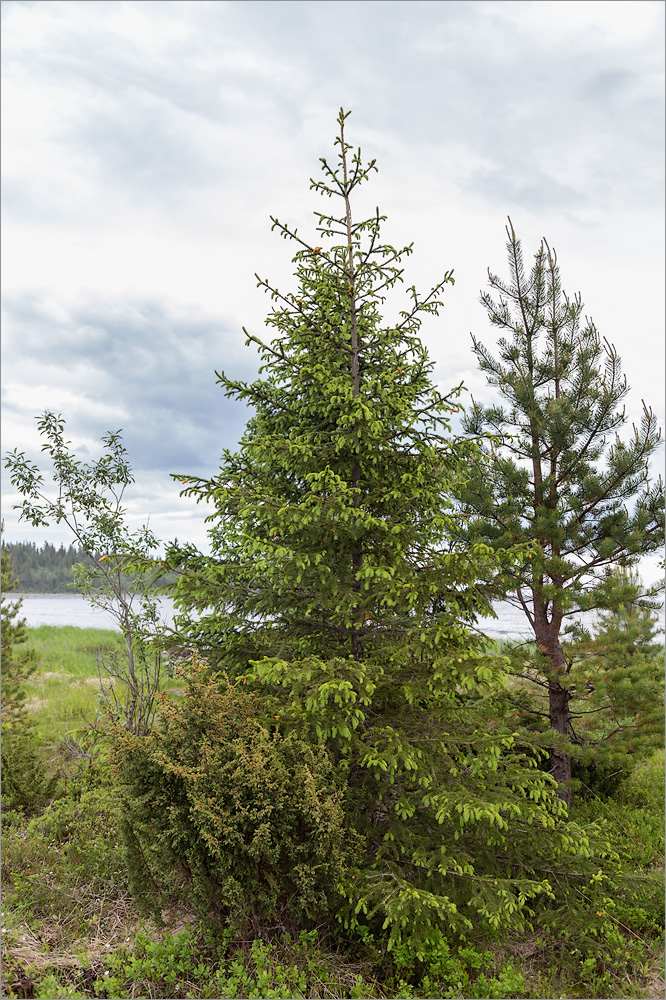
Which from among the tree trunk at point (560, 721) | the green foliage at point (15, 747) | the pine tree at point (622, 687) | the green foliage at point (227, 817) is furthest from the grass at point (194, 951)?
the pine tree at point (622, 687)

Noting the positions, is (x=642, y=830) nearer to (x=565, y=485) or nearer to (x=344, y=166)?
(x=565, y=485)

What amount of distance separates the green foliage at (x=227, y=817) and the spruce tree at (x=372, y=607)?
9.0 inches

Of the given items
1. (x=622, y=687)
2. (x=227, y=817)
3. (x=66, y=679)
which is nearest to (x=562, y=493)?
(x=622, y=687)

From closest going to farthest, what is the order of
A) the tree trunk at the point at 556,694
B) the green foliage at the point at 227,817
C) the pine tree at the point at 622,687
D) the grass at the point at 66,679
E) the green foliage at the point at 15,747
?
the green foliage at the point at 227,817 → the pine tree at the point at 622,687 → the tree trunk at the point at 556,694 → the green foliage at the point at 15,747 → the grass at the point at 66,679

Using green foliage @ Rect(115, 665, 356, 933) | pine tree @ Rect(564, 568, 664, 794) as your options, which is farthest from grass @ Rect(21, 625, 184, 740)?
pine tree @ Rect(564, 568, 664, 794)

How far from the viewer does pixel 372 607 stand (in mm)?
6473

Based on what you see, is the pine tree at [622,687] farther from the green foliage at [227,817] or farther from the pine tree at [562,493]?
the green foliage at [227,817]

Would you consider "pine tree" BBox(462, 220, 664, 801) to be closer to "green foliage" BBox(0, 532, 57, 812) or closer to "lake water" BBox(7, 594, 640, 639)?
"lake water" BBox(7, 594, 640, 639)

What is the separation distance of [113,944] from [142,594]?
4.74 m

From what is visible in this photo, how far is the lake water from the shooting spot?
32.6 ft

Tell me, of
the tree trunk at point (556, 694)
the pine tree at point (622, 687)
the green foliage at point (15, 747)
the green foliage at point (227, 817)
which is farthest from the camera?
the green foliage at point (15, 747)

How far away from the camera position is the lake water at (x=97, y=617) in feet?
32.6

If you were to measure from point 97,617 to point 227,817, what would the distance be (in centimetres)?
814

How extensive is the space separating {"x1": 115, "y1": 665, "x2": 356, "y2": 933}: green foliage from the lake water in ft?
Result: 6.75
